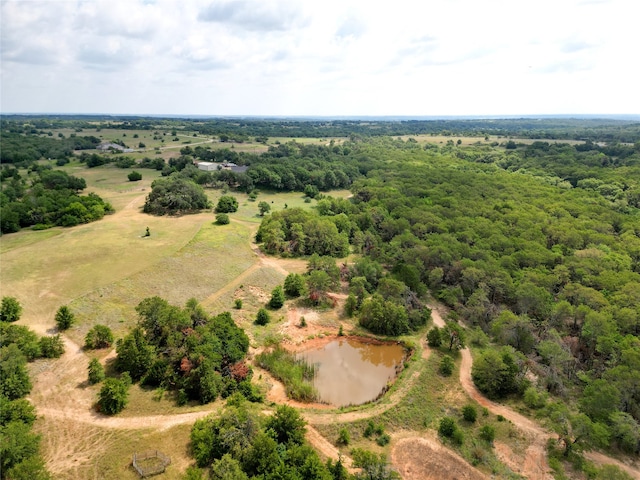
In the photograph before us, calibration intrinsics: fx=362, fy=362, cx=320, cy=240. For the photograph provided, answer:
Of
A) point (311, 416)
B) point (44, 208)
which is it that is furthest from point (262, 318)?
point (44, 208)

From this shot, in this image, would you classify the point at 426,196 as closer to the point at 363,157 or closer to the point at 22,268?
the point at 363,157

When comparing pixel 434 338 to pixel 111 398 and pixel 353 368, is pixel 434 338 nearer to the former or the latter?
pixel 353 368

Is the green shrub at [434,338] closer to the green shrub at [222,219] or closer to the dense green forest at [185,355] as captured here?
the dense green forest at [185,355]

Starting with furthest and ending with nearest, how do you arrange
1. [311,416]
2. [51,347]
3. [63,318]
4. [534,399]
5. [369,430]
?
[63,318] < [51,347] < [534,399] < [311,416] < [369,430]

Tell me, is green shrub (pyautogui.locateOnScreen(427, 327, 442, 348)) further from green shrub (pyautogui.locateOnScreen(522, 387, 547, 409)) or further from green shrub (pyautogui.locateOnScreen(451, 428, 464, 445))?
green shrub (pyautogui.locateOnScreen(451, 428, 464, 445))

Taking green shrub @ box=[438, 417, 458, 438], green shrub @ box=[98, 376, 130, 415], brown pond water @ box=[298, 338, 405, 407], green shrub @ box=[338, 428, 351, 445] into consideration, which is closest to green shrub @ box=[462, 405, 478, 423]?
green shrub @ box=[438, 417, 458, 438]

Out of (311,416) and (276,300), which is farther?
(276,300)

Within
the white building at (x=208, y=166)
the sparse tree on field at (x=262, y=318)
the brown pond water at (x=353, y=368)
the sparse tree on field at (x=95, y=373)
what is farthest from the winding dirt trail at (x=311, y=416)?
the white building at (x=208, y=166)
